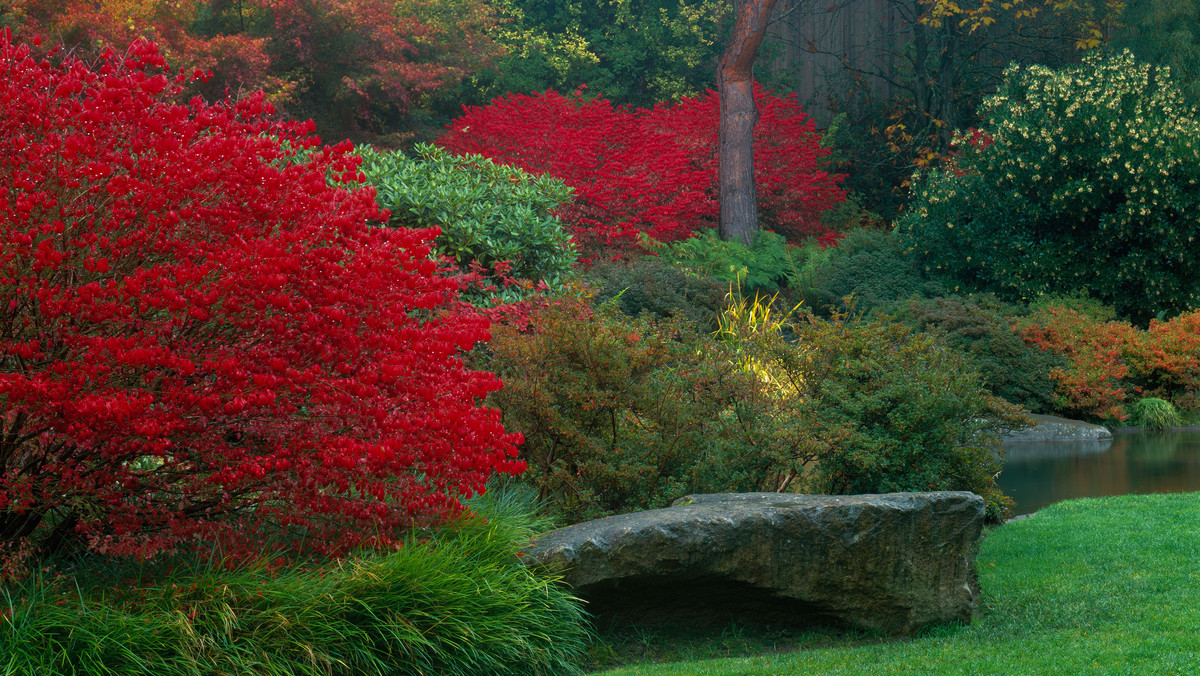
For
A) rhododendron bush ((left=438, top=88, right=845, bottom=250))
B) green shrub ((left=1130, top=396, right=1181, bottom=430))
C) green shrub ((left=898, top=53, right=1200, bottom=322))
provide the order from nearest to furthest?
1. green shrub ((left=1130, top=396, right=1181, bottom=430))
2. green shrub ((left=898, top=53, right=1200, bottom=322))
3. rhododendron bush ((left=438, top=88, right=845, bottom=250))

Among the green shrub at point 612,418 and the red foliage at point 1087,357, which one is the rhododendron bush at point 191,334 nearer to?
the green shrub at point 612,418

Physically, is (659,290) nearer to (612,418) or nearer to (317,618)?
(612,418)

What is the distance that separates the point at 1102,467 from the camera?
918cm

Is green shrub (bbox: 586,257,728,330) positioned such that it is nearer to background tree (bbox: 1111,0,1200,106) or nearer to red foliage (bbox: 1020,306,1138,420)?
red foliage (bbox: 1020,306,1138,420)

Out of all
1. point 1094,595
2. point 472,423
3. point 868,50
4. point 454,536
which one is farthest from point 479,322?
point 868,50

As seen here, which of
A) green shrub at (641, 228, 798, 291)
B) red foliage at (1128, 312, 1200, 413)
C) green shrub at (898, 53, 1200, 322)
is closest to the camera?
red foliage at (1128, 312, 1200, 413)

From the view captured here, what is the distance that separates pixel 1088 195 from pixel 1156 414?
2.89 metres

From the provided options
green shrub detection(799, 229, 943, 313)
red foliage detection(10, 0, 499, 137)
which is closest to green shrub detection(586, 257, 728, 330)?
green shrub detection(799, 229, 943, 313)

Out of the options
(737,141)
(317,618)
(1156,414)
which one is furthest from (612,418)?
(737,141)

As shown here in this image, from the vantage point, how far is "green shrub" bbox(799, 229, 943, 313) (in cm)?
1362

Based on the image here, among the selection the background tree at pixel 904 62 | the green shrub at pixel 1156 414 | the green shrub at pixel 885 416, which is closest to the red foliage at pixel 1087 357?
the green shrub at pixel 1156 414

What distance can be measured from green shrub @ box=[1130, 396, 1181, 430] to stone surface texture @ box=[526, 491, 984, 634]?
772cm

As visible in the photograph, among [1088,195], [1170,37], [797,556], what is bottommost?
[797,556]

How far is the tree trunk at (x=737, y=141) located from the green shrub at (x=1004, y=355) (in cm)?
476
